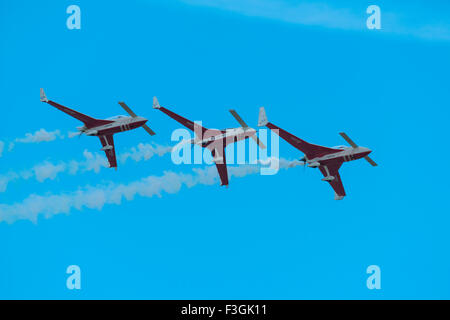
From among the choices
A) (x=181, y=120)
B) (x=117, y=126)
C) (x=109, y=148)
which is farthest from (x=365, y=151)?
(x=109, y=148)

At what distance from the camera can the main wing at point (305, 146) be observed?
4018 inches

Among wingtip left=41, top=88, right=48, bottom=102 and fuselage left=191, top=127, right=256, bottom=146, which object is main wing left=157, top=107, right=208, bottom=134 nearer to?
fuselage left=191, top=127, right=256, bottom=146

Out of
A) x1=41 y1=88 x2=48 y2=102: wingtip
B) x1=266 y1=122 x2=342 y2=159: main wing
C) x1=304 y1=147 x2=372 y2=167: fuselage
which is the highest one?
x1=41 y1=88 x2=48 y2=102: wingtip

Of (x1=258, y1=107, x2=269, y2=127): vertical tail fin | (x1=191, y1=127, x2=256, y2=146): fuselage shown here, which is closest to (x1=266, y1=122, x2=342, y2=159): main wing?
(x1=258, y1=107, x2=269, y2=127): vertical tail fin

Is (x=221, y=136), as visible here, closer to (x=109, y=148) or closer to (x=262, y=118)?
(x=262, y=118)

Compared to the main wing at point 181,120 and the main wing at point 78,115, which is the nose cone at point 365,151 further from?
the main wing at point 78,115

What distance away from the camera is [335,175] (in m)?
107

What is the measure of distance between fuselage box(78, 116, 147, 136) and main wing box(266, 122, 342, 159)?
1499 cm

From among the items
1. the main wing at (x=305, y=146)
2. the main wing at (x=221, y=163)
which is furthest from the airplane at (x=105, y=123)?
the main wing at (x=305, y=146)

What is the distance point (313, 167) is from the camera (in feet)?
341

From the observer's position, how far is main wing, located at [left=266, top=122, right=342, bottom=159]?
10206cm
